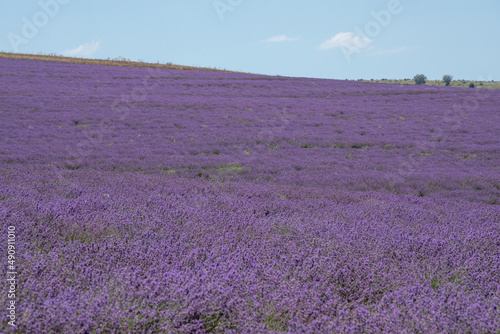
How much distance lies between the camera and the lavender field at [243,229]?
2.28m

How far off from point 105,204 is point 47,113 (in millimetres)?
9800

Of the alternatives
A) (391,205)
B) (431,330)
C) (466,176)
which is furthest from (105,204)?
(466,176)

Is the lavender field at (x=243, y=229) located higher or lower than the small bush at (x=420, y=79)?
lower

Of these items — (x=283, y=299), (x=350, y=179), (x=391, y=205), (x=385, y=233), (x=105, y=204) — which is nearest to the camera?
(x=283, y=299)

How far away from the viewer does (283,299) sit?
2391 mm

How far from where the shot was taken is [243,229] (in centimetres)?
375

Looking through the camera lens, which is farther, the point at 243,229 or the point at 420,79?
the point at 420,79

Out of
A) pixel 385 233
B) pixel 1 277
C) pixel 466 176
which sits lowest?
pixel 466 176

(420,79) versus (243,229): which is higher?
(420,79)

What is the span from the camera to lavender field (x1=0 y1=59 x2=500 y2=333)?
2281mm

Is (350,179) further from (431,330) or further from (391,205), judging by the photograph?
(431,330)

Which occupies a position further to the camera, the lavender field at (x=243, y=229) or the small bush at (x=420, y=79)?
the small bush at (x=420, y=79)

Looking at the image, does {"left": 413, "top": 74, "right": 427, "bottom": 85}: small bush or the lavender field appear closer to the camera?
the lavender field

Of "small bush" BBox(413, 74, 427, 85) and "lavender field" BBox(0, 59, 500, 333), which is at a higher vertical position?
"small bush" BBox(413, 74, 427, 85)
